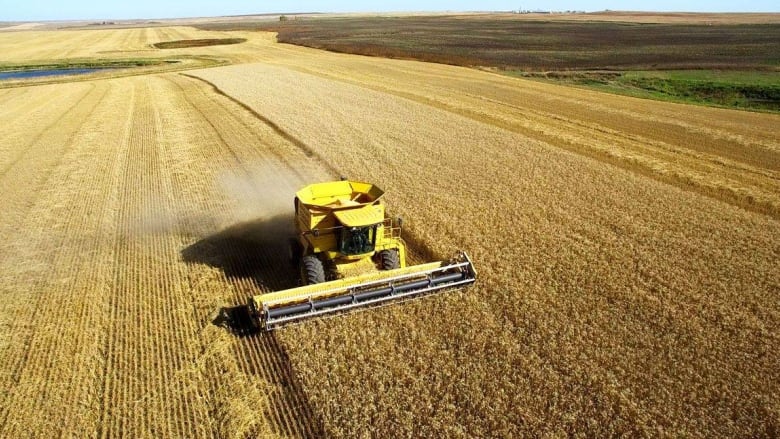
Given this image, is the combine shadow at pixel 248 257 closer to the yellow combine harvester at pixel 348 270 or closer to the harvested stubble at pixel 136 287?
the harvested stubble at pixel 136 287

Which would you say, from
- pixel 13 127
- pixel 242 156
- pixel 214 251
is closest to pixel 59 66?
pixel 13 127

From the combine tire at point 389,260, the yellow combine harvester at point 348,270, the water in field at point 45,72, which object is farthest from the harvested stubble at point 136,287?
the water in field at point 45,72

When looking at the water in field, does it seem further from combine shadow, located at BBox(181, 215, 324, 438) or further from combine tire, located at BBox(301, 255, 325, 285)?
combine tire, located at BBox(301, 255, 325, 285)

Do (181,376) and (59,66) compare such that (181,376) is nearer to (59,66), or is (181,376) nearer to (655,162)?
(655,162)

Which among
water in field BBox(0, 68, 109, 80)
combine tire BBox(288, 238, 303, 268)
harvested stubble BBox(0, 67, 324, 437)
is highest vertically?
water in field BBox(0, 68, 109, 80)

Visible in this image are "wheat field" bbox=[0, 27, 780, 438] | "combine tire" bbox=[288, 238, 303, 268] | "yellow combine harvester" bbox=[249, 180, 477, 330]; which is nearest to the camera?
"wheat field" bbox=[0, 27, 780, 438]

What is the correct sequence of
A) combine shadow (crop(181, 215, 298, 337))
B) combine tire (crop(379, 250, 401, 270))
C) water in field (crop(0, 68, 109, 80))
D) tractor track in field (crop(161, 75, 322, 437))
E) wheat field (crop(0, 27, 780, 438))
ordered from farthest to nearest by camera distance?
water in field (crop(0, 68, 109, 80)) < combine tire (crop(379, 250, 401, 270)) < combine shadow (crop(181, 215, 298, 337)) < wheat field (crop(0, 27, 780, 438)) < tractor track in field (crop(161, 75, 322, 437))

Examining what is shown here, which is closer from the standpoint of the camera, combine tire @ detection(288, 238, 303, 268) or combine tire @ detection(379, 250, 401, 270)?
combine tire @ detection(379, 250, 401, 270)

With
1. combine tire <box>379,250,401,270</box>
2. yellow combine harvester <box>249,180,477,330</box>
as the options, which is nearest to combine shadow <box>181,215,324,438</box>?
yellow combine harvester <box>249,180,477,330</box>
